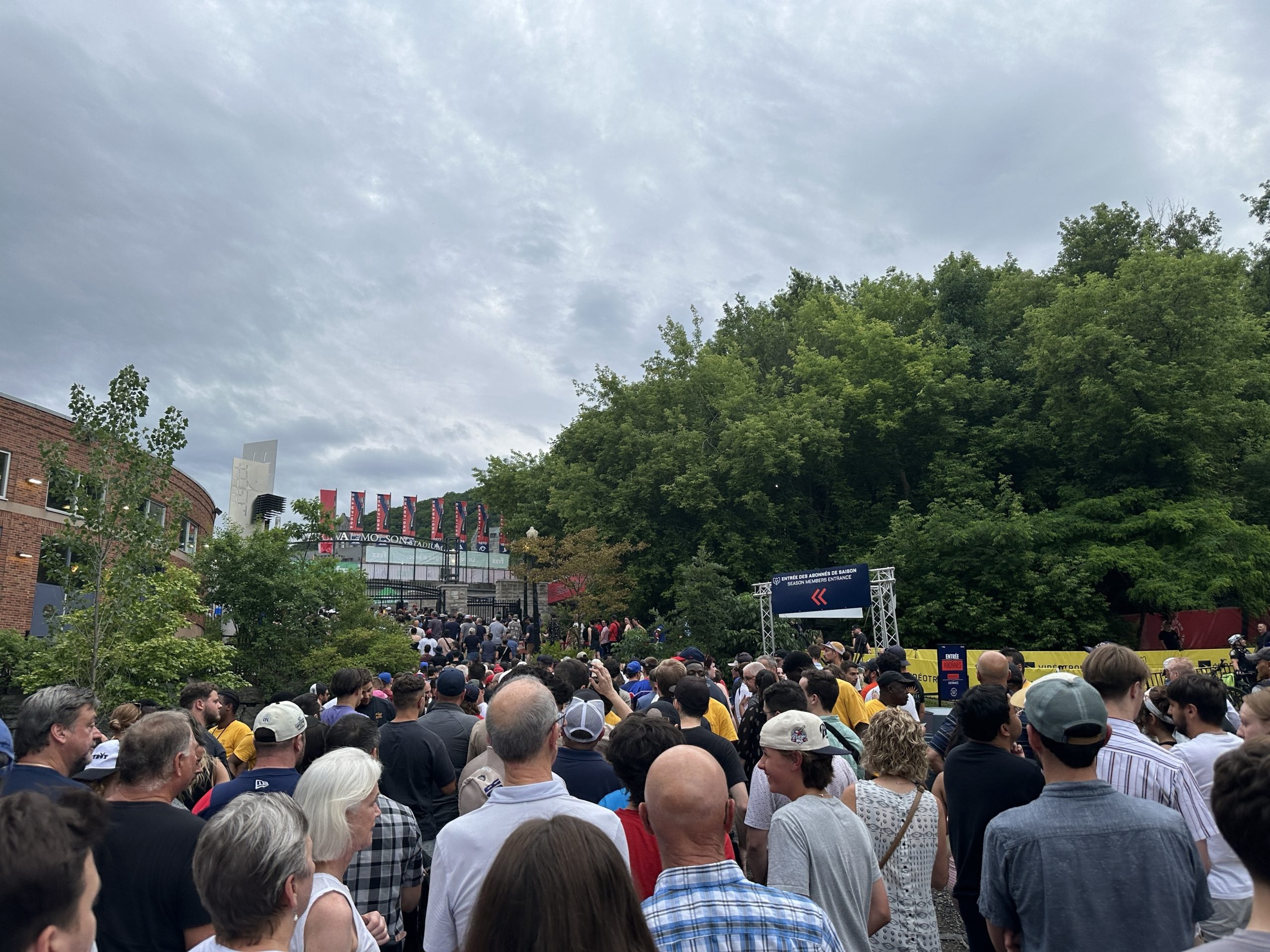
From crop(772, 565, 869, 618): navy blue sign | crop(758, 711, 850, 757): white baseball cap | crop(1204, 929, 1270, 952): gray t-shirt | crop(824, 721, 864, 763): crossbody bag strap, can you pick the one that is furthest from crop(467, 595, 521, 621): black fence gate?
crop(1204, 929, 1270, 952): gray t-shirt

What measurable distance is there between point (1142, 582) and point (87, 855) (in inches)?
1102

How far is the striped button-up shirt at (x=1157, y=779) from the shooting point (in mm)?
3473

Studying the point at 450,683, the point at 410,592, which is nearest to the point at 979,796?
the point at 450,683

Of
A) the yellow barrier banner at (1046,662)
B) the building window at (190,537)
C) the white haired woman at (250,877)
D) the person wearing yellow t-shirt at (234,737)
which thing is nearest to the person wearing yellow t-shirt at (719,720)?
the person wearing yellow t-shirt at (234,737)

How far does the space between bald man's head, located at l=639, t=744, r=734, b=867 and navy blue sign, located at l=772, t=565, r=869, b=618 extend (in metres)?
17.3

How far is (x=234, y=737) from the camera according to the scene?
21.3ft

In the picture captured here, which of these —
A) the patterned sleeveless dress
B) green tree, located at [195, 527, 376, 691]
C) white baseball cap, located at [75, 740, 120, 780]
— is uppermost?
green tree, located at [195, 527, 376, 691]

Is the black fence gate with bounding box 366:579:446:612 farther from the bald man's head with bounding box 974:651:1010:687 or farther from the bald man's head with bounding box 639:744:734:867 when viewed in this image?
the bald man's head with bounding box 639:744:734:867

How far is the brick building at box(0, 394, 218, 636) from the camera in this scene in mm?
19109

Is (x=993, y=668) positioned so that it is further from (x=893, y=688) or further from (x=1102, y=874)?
(x=1102, y=874)

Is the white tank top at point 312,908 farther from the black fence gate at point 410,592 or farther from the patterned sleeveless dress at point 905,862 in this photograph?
the black fence gate at point 410,592

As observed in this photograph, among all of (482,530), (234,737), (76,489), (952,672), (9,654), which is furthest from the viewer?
(482,530)

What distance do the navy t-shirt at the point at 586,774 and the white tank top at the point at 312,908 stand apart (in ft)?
5.14

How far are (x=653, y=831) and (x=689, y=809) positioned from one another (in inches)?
6.0
